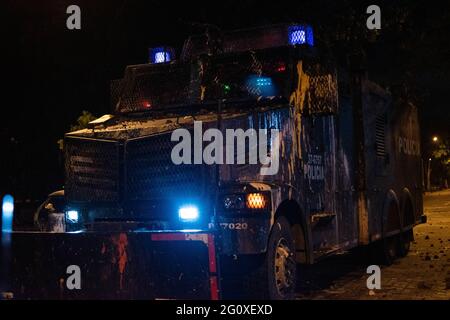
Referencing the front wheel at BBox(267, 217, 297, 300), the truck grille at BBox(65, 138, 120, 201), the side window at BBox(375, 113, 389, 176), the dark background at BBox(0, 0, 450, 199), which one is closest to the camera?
the front wheel at BBox(267, 217, 297, 300)

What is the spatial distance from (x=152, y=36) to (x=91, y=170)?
948cm

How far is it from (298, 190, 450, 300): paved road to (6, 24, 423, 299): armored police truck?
0.62m

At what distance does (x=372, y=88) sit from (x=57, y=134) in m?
19.3

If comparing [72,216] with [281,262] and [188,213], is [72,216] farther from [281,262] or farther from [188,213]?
[281,262]

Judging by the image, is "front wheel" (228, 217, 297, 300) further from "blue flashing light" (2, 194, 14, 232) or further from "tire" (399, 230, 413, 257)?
"tire" (399, 230, 413, 257)

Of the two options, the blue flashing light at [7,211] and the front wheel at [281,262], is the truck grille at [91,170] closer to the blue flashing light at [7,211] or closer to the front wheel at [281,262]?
the blue flashing light at [7,211]

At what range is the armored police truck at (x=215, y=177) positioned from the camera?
19.2 ft

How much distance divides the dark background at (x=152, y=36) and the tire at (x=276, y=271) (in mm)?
4714

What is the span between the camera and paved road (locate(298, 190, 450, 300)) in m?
7.94

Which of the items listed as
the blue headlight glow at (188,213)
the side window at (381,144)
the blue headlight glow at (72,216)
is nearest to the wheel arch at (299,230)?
the blue headlight glow at (188,213)

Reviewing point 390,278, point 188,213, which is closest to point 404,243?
point 390,278

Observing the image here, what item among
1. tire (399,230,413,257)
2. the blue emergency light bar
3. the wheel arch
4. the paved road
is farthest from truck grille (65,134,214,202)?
tire (399,230,413,257)

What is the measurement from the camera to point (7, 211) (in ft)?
18.6
